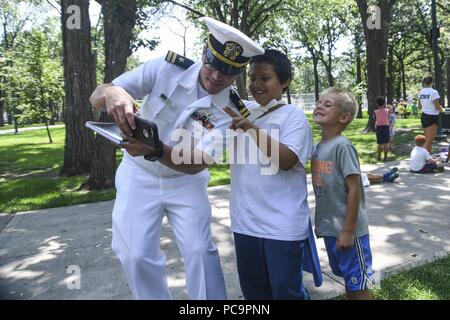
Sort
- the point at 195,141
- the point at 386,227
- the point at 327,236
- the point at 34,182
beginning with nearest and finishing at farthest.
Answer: the point at 195,141
the point at 327,236
the point at 386,227
the point at 34,182

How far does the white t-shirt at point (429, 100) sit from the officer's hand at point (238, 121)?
28.5ft

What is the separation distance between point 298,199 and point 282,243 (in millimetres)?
261

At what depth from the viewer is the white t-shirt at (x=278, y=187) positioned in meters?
2.23

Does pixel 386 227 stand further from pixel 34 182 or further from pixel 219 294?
pixel 34 182

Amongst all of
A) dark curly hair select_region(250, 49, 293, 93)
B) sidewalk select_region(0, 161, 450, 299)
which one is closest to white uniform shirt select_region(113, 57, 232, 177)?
dark curly hair select_region(250, 49, 293, 93)

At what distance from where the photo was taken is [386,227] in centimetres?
452

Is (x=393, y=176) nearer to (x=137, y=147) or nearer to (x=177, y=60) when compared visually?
(x=177, y=60)

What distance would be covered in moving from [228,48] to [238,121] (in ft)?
1.23

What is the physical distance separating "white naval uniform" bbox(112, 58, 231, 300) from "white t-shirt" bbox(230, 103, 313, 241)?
0.23 meters

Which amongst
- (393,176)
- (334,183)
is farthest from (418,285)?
(393,176)

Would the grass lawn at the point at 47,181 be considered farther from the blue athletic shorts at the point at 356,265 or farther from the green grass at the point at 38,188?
the blue athletic shorts at the point at 356,265

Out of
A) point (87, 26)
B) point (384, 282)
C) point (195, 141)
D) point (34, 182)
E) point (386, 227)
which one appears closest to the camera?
point (195, 141)
